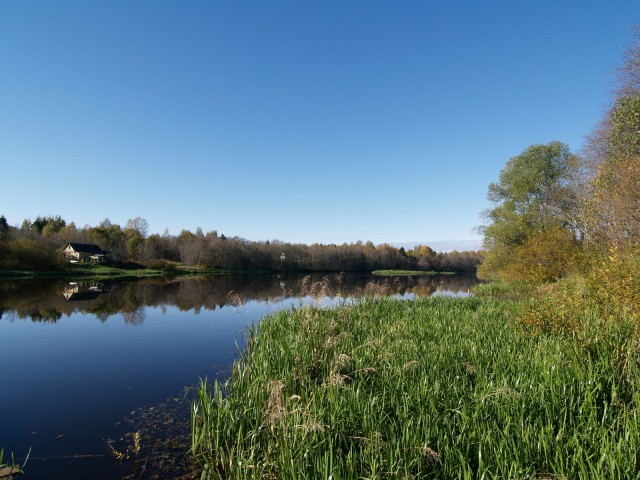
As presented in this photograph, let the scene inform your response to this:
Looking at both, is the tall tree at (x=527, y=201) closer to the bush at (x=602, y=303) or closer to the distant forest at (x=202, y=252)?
the bush at (x=602, y=303)

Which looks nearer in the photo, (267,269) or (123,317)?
(123,317)

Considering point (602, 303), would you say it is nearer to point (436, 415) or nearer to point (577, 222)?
point (436, 415)

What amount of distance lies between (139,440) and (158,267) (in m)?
63.2

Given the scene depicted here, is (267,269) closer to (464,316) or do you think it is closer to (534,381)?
→ (464,316)

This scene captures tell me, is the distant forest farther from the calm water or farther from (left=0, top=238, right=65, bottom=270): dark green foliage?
the calm water

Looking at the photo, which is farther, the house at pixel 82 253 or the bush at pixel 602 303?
the house at pixel 82 253

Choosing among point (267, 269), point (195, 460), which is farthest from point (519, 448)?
point (267, 269)

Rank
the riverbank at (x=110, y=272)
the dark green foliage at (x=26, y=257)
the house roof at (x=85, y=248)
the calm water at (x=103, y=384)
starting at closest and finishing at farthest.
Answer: the calm water at (x=103, y=384) → the riverbank at (x=110, y=272) → the dark green foliage at (x=26, y=257) → the house roof at (x=85, y=248)

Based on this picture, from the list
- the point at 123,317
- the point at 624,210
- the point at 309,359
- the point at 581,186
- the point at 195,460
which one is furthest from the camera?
the point at 581,186

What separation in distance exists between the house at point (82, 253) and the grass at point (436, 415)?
68.3 metres

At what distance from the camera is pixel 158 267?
6328cm

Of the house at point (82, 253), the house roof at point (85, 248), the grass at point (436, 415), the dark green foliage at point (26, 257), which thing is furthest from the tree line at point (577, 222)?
the house roof at point (85, 248)

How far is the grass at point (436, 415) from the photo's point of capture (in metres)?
3.37

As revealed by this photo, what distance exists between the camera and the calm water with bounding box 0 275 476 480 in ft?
17.6
